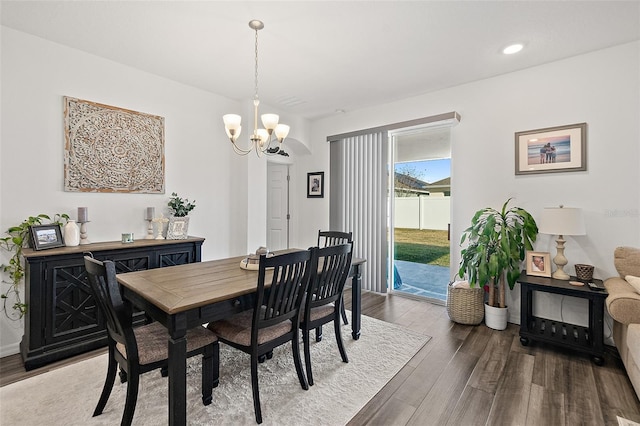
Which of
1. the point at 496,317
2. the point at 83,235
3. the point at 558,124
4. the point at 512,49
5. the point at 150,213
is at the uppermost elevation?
the point at 512,49

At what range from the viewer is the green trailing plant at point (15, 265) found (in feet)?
8.26

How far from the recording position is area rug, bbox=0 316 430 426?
70.2 inches

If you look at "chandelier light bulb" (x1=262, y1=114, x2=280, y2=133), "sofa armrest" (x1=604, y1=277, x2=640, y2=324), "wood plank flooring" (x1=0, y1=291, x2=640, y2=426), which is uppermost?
"chandelier light bulb" (x1=262, y1=114, x2=280, y2=133)

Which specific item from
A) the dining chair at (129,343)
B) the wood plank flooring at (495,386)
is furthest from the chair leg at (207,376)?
the wood plank flooring at (495,386)

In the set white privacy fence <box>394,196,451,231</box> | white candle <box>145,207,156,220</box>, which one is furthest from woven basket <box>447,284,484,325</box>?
white candle <box>145,207,156,220</box>

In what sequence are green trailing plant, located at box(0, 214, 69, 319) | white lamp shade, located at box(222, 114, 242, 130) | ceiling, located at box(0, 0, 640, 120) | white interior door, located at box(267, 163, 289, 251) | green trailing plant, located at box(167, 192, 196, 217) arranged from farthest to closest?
1. white interior door, located at box(267, 163, 289, 251)
2. green trailing plant, located at box(167, 192, 196, 217)
3. green trailing plant, located at box(0, 214, 69, 319)
4. white lamp shade, located at box(222, 114, 242, 130)
5. ceiling, located at box(0, 0, 640, 120)

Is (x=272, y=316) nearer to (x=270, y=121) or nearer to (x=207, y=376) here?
(x=207, y=376)

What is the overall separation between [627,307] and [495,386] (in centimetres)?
107

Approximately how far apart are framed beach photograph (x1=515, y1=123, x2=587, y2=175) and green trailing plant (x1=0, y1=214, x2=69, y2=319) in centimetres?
477

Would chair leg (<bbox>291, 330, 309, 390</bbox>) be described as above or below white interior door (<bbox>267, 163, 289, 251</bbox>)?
below

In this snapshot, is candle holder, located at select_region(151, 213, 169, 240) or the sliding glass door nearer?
candle holder, located at select_region(151, 213, 169, 240)

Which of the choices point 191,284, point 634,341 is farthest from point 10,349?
point 634,341

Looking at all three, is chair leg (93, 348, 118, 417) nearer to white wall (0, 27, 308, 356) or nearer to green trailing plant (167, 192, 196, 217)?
white wall (0, 27, 308, 356)

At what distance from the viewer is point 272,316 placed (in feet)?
6.26
